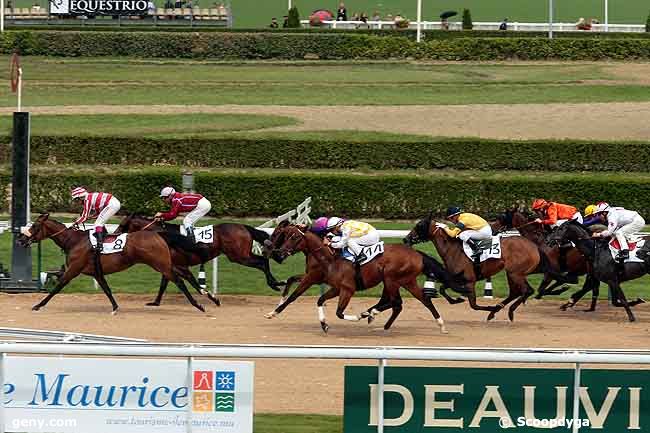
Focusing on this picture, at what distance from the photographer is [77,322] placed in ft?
53.9

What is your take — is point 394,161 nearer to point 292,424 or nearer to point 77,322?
point 77,322

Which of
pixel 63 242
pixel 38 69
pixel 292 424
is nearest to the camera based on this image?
pixel 292 424

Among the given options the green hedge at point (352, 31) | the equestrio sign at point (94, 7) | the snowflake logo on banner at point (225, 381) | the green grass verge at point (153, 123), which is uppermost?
the equestrio sign at point (94, 7)

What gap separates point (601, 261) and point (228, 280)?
19.0 feet

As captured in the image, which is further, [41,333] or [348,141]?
[348,141]

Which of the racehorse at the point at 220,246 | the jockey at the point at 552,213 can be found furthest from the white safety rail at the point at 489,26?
the racehorse at the point at 220,246

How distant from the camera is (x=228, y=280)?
20172 millimetres

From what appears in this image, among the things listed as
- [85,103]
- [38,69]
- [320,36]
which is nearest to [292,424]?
[85,103]

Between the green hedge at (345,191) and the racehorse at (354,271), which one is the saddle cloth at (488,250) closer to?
the racehorse at (354,271)

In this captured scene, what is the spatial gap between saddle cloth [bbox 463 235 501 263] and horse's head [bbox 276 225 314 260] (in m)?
2.04

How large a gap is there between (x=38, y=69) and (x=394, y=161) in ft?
63.2

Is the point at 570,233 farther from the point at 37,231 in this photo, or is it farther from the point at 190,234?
the point at 37,231

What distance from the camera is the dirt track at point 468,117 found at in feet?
111

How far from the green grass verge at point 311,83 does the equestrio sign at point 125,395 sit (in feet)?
93.3
